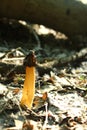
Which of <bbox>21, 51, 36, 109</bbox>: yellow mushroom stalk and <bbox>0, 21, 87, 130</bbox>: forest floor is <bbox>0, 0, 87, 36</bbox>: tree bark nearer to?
<bbox>0, 21, 87, 130</bbox>: forest floor

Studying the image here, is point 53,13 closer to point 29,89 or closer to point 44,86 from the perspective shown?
point 44,86

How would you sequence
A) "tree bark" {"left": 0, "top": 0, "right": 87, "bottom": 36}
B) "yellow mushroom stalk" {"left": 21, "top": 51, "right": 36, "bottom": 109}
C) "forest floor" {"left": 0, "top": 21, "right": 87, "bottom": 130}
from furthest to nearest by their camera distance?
"tree bark" {"left": 0, "top": 0, "right": 87, "bottom": 36}, "yellow mushroom stalk" {"left": 21, "top": 51, "right": 36, "bottom": 109}, "forest floor" {"left": 0, "top": 21, "right": 87, "bottom": 130}

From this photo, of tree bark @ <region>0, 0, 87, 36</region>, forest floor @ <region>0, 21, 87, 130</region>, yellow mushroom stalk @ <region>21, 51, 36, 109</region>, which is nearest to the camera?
forest floor @ <region>0, 21, 87, 130</region>

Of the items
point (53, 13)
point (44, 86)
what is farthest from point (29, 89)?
point (53, 13)

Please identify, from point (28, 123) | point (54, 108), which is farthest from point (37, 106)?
point (28, 123)

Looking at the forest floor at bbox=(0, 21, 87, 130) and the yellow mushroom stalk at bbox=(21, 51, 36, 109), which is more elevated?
the yellow mushroom stalk at bbox=(21, 51, 36, 109)

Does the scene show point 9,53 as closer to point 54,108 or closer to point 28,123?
point 54,108

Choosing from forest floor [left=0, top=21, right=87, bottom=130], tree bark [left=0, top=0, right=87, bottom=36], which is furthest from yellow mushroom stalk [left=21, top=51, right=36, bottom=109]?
tree bark [left=0, top=0, right=87, bottom=36]
